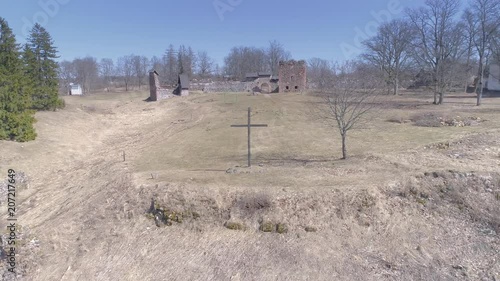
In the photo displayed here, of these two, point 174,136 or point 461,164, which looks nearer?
point 461,164

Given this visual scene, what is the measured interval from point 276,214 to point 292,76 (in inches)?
1646

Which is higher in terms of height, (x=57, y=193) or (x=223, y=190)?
(x=223, y=190)

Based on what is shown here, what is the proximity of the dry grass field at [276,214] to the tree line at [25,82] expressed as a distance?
4.15 metres

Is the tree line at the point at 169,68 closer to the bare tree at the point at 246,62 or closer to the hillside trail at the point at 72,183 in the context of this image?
the bare tree at the point at 246,62

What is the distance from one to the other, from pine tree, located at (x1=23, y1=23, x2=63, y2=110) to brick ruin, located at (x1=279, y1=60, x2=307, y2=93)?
99.2 feet

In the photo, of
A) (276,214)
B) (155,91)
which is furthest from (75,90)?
(276,214)

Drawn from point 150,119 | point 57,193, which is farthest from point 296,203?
point 150,119

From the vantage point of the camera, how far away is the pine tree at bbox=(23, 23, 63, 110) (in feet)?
104

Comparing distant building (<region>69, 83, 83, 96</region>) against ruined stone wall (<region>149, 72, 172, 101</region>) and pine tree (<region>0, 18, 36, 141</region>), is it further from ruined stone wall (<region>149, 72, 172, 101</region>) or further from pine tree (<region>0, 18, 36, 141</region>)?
pine tree (<region>0, 18, 36, 141</region>)

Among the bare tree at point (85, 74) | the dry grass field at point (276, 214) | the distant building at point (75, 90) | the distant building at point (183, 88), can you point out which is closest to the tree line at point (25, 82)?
the dry grass field at point (276, 214)

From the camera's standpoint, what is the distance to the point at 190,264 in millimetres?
8391

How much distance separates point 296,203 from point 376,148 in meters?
7.73

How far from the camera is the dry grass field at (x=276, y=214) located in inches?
323

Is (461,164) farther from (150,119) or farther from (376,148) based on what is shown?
(150,119)
